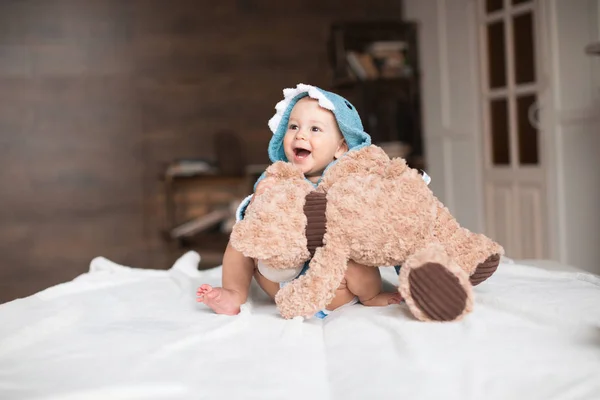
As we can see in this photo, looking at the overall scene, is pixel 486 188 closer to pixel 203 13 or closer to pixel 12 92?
pixel 203 13

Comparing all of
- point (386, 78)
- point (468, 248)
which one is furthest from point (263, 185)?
point (386, 78)

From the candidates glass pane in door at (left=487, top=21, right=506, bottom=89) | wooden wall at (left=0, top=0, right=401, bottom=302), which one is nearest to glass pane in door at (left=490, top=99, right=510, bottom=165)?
glass pane in door at (left=487, top=21, right=506, bottom=89)

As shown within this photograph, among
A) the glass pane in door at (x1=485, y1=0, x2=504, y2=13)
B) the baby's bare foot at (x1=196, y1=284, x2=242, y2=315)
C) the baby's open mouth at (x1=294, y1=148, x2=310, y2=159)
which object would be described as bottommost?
the baby's bare foot at (x1=196, y1=284, x2=242, y2=315)

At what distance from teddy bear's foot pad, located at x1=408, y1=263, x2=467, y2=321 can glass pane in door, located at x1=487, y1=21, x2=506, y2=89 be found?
2.59 meters

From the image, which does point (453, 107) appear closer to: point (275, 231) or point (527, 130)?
point (527, 130)

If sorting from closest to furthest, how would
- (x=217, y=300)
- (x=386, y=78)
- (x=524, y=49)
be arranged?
(x=217, y=300), (x=524, y=49), (x=386, y=78)

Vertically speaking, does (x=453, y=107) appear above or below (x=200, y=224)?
above

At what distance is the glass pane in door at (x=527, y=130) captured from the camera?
3.23 m

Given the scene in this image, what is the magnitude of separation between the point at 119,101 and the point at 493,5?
8.25 feet

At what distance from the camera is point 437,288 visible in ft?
3.65

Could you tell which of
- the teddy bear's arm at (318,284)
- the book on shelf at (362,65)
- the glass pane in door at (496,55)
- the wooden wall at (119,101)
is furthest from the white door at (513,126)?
the teddy bear's arm at (318,284)

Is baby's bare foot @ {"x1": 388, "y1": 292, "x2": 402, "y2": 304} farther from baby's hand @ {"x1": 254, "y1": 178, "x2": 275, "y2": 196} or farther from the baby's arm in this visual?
baby's hand @ {"x1": 254, "y1": 178, "x2": 275, "y2": 196}

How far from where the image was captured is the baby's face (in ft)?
4.78

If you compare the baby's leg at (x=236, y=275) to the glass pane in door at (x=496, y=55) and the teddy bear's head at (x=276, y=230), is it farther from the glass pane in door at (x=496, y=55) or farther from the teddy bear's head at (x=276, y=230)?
the glass pane in door at (x=496, y=55)
